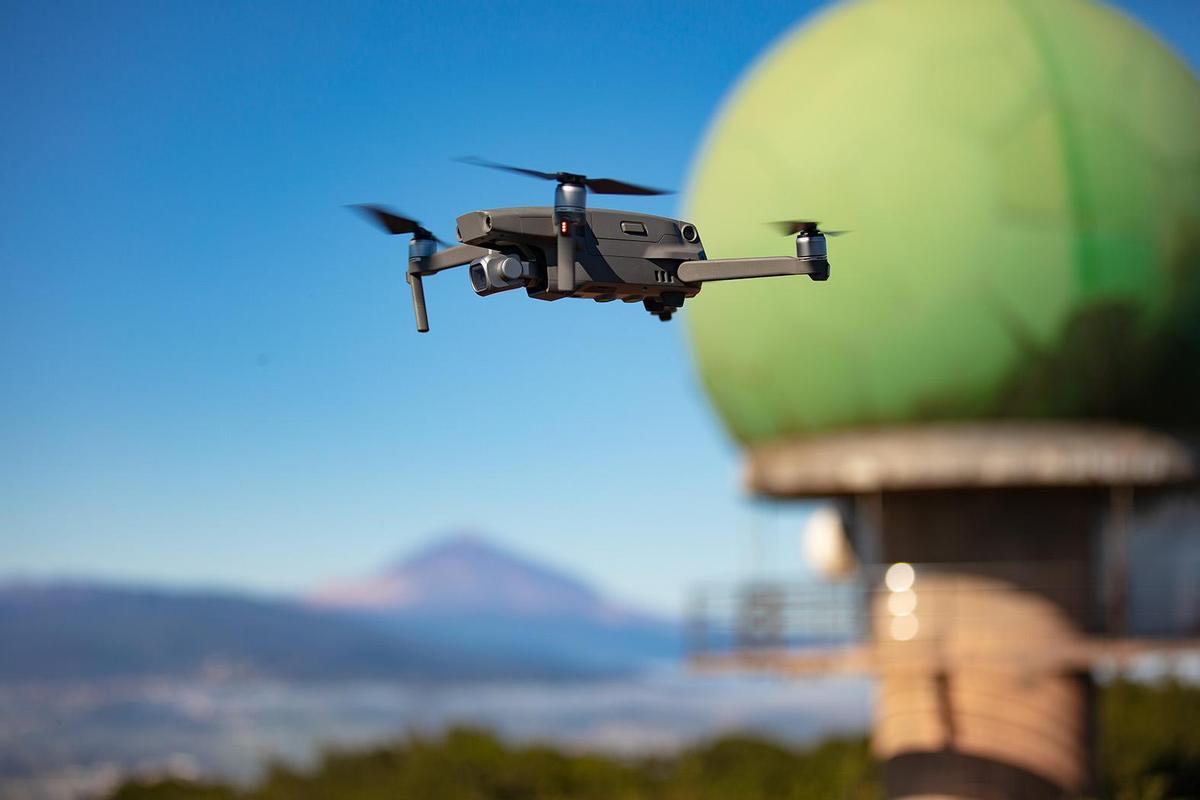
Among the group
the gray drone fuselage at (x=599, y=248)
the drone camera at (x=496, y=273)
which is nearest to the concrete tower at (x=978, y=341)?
the gray drone fuselage at (x=599, y=248)

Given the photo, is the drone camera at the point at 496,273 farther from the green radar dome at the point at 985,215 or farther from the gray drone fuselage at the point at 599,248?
the green radar dome at the point at 985,215

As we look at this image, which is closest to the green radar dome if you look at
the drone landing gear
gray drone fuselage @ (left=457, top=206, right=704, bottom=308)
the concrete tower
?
the concrete tower

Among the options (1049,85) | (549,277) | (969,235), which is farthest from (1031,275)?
(549,277)

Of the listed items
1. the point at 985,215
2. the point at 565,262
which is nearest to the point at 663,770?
the point at 985,215

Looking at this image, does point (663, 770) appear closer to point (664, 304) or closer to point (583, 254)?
point (664, 304)

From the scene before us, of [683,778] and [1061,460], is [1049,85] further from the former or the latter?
[683,778]
